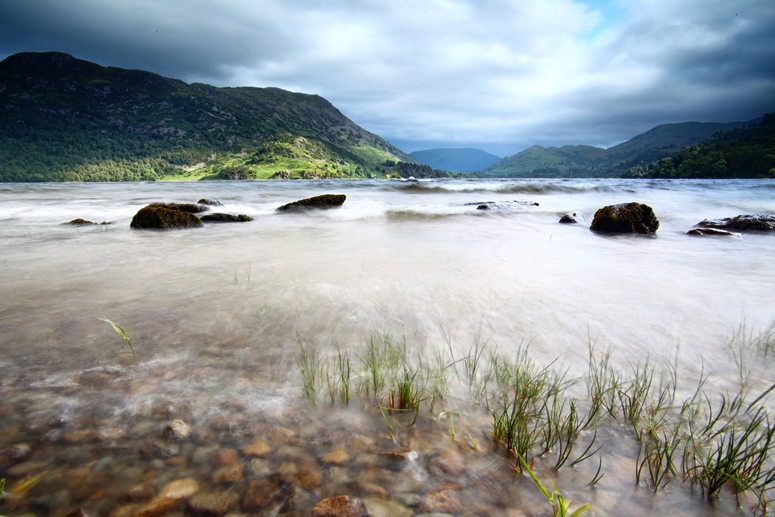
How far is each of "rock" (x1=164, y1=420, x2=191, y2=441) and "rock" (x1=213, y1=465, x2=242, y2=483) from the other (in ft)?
1.37

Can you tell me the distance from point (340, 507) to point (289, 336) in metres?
2.18

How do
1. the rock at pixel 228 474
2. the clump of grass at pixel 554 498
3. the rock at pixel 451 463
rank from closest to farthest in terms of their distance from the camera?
the clump of grass at pixel 554 498 → the rock at pixel 228 474 → the rock at pixel 451 463

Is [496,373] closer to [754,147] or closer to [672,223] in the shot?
[672,223]

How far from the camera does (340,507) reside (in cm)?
169

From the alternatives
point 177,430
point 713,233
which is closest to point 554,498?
point 177,430

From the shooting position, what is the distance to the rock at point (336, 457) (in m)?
2.01

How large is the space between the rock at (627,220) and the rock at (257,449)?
12943mm

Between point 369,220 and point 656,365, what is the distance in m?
12.4

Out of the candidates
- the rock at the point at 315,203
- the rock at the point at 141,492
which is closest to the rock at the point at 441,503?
the rock at the point at 141,492

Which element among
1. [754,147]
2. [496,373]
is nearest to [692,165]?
[754,147]

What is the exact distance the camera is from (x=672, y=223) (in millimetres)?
15250

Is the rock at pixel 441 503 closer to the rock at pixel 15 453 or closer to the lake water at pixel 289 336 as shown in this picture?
the lake water at pixel 289 336

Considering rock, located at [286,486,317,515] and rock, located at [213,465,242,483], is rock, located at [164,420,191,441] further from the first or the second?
rock, located at [286,486,317,515]

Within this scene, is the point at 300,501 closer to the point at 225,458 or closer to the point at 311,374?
the point at 225,458
